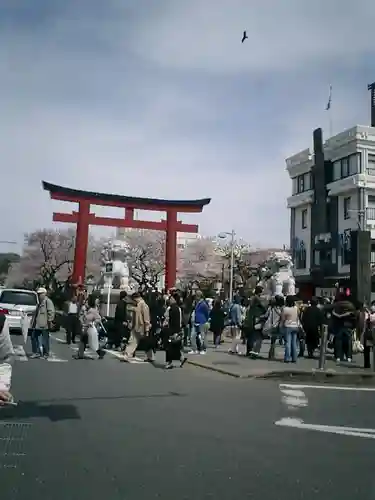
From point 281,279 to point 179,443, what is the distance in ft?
71.5

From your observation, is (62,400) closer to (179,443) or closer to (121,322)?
A: (179,443)

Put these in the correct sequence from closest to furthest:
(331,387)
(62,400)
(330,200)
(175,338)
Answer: (62,400)
(331,387)
(175,338)
(330,200)

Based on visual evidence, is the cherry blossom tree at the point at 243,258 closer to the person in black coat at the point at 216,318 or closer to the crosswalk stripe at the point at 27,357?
the person in black coat at the point at 216,318

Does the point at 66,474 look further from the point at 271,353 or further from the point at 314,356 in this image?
the point at 314,356

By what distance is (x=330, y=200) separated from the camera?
52.4 metres

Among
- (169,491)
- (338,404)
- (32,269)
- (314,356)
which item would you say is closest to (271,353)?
(314,356)

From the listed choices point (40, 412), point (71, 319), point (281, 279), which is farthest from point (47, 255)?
point (40, 412)

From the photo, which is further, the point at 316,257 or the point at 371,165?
the point at 316,257

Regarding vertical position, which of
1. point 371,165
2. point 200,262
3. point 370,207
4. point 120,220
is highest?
point 371,165

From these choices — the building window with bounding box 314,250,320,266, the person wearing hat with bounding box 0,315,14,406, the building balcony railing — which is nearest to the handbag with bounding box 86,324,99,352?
the person wearing hat with bounding box 0,315,14,406

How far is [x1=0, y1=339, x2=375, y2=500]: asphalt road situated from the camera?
206 inches

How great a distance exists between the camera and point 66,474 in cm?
553

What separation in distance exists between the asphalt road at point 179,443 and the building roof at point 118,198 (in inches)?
1245

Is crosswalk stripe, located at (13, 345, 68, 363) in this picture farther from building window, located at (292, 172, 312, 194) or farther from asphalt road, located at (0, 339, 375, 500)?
building window, located at (292, 172, 312, 194)
